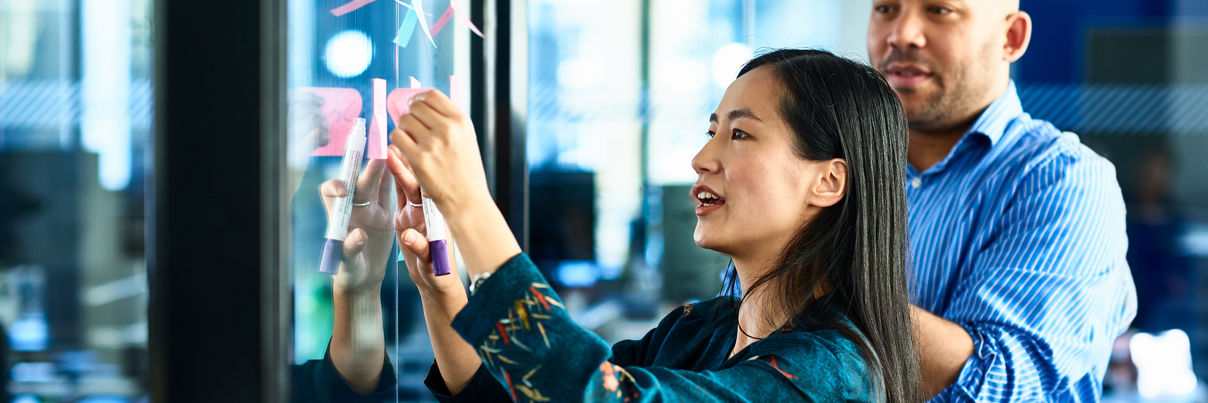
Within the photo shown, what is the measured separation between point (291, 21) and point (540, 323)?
0.89 feet

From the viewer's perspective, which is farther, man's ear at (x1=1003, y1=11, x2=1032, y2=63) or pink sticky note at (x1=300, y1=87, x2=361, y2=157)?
man's ear at (x1=1003, y1=11, x2=1032, y2=63)

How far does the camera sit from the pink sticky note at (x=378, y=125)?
76 centimetres

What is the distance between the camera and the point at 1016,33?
4.55 ft

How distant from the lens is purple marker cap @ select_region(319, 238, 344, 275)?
2.27 ft

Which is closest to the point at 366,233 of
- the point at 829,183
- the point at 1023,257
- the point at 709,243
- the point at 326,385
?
the point at 326,385

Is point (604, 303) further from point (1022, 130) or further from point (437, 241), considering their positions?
point (437, 241)

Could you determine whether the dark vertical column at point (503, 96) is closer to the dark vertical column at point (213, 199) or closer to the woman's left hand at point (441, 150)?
the woman's left hand at point (441, 150)

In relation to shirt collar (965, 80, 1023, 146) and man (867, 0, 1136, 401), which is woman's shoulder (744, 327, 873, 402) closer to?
man (867, 0, 1136, 401)

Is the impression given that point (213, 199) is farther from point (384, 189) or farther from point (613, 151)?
point (613, 151)

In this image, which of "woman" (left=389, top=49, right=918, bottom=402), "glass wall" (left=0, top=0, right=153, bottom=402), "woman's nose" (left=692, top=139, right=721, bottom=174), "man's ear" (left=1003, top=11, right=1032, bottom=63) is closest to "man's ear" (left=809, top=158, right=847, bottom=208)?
"woman" (left=389, top=49, right=918, bottom=402)

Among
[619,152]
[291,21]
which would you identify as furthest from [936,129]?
[619,152]

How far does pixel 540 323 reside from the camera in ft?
2.20

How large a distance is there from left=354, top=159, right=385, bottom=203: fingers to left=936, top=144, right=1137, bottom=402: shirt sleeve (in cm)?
75

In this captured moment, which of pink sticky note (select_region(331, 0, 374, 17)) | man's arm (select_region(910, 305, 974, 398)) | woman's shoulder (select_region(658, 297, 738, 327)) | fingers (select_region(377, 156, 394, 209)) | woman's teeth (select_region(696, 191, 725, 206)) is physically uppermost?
pink sticky note (select_region(331, 0, 374, 17))
